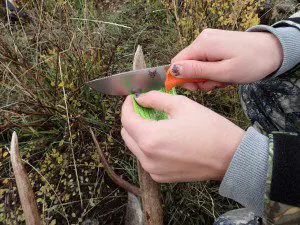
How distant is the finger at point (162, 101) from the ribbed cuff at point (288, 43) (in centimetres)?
51

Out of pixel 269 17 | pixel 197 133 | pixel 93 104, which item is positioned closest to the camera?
pixel 197 133

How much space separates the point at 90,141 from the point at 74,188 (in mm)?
334

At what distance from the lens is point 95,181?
2.02 metres

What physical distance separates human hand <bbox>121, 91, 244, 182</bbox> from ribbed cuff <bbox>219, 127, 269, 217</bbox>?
33 millimetres

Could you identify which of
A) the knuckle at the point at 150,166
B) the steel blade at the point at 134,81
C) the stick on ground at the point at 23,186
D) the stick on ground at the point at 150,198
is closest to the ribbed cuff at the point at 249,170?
the knuckle at the point at 150,166

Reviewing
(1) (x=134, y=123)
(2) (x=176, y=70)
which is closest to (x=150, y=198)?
(1) (x=134, y=123)

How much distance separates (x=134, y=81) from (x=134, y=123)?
249 millimetres

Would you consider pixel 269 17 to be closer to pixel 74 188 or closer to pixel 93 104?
pixel 93 104

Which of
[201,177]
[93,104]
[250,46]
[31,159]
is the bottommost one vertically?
[31,159]

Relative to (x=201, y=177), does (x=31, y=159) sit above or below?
below

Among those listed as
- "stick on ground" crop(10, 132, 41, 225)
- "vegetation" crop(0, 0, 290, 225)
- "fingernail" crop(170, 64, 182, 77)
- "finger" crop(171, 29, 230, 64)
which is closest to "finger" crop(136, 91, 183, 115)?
"fingernail" crop(170, 64, 182, 77)

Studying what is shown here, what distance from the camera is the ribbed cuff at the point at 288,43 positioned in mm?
1199

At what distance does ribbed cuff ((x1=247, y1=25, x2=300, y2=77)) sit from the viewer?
3.93ft

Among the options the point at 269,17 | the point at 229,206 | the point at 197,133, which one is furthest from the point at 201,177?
the point at 269,17
